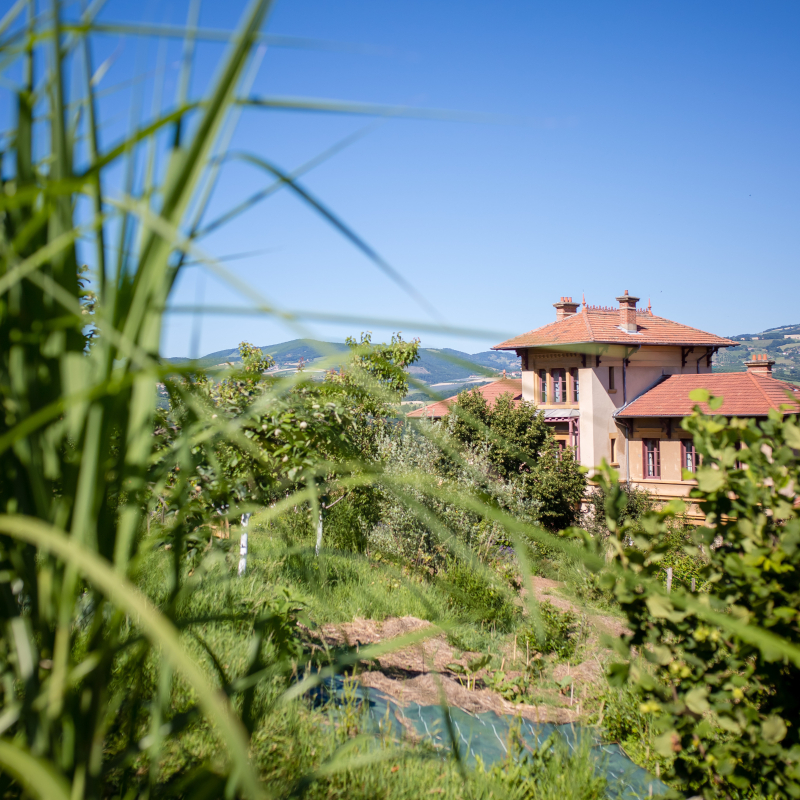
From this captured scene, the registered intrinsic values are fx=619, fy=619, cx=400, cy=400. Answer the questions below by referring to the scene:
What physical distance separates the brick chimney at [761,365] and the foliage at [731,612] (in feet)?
80.3

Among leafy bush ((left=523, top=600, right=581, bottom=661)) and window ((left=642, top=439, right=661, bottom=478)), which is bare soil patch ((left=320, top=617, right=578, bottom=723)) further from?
window ((left=642, top=439, right=661, bottom=478))

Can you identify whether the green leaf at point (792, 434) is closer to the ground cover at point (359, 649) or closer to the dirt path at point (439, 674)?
the ground cover at point (359, 649)

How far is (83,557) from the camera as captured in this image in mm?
286

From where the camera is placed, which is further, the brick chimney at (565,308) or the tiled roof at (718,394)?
the brick chimney at (565,308)

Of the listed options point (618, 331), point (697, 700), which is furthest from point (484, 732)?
point (618, 331)

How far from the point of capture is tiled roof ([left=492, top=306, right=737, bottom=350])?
24.2 meters

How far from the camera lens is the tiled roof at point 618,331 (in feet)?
79.5

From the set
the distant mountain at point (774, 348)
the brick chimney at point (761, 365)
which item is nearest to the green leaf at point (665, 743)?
the brick chimney at point (761, 365)

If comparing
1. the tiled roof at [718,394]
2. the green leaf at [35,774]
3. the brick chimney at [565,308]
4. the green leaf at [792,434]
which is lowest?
the green leaf at [35,774]

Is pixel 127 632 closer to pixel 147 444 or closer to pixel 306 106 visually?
pixel 147 444

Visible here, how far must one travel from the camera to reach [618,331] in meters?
25.1

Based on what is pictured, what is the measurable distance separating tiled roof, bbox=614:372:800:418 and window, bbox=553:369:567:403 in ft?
6.94

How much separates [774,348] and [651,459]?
127 metres

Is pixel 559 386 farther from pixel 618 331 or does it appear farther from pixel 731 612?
pixel 731 612
